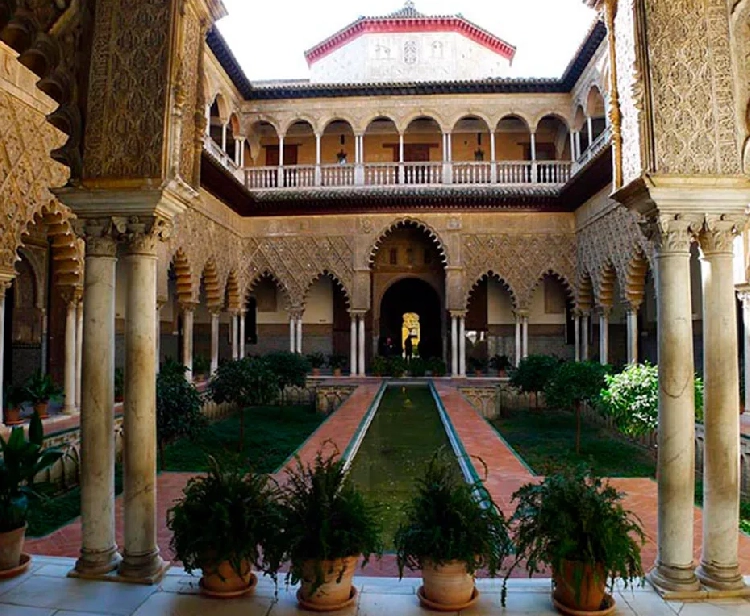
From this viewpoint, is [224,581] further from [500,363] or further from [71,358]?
[500,363]

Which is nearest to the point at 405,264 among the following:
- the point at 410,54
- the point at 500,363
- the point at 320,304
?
the point at 320,304

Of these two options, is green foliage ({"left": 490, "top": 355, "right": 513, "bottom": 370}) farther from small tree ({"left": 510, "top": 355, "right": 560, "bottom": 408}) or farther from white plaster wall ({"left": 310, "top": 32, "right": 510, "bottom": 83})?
white plaster wall ({"left": 310, "top": 32, "right": 510, "bottom": 83})

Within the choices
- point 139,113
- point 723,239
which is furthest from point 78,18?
point 723,239

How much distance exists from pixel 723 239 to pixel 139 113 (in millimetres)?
4221

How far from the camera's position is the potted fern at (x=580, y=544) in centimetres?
347

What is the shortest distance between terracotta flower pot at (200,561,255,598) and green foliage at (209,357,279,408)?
7.45 metres

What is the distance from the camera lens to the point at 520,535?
3701mm

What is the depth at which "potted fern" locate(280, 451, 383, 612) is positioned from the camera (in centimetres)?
357

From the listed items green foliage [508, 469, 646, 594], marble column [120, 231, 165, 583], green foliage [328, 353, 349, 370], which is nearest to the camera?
green foliage [508, 469, 646, 594]

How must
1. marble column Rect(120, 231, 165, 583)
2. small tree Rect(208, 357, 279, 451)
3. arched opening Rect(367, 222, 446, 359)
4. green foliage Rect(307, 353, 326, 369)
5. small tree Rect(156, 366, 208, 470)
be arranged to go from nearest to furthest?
marble column Rect(120, 231, 165, 583)
small tree Rect(156, 366, 208, 470)
small tree Rect(208, 357, 279, 451)
green foliage Rect(307, 353, 326, 369)
arched opening Rect(367, 222, 446, 359)

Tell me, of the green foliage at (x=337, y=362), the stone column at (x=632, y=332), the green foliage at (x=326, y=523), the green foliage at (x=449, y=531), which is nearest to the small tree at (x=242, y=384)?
the green foliage at (x=326, y=523)

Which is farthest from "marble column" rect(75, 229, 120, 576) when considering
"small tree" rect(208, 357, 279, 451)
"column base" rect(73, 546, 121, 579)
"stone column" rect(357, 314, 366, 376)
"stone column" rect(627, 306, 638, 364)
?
"stone column" rect(357, 314, 366, 376)

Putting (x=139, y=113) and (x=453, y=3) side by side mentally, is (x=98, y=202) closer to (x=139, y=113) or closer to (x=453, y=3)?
(x=139, y=113)

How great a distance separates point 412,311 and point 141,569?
21.5 meters
